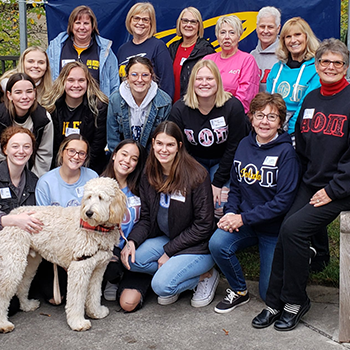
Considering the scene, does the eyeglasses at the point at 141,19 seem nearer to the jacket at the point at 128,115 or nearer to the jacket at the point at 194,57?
the jacket at the point at 194,57

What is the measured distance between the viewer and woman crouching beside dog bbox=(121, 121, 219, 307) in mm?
4402

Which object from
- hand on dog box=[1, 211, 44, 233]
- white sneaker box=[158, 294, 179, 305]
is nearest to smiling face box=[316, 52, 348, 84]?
white sneaker box=[158, 294, 179, 305]

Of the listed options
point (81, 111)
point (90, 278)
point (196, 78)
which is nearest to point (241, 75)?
point (196, 78)

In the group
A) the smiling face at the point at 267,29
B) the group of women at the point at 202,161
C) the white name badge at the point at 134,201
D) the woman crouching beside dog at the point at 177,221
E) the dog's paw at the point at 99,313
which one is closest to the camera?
the group of women at the point at 202,161

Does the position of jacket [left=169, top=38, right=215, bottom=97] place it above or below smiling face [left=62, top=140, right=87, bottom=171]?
above

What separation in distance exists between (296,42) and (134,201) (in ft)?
7.40

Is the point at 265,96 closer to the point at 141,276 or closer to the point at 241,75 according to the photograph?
the point at 241,75

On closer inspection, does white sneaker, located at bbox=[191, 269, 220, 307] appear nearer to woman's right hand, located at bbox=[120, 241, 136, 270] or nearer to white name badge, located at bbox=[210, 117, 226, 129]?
woman's right hand, located at bbox=[120, 241, 136, 270]

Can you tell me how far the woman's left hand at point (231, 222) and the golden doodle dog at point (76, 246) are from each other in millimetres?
923

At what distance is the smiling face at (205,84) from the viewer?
474 cm

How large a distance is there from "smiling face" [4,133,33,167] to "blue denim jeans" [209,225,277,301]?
1844 millimetres

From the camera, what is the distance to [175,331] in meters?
3.98

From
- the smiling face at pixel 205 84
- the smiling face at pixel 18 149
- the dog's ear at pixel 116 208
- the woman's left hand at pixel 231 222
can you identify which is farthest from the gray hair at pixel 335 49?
the smiling face at pixel 18 149

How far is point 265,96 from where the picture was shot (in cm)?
432
